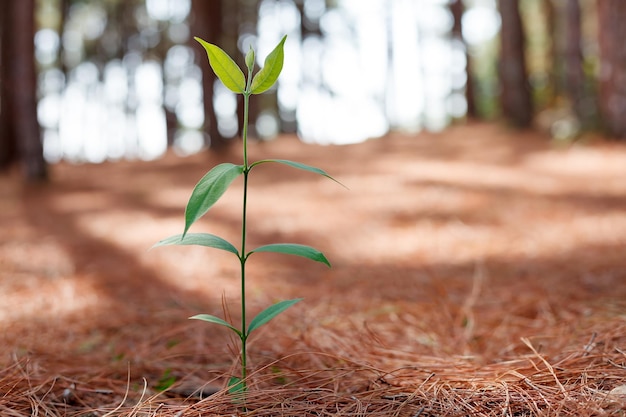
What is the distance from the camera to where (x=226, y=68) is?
1.12 m

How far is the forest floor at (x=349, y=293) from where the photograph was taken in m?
1.23

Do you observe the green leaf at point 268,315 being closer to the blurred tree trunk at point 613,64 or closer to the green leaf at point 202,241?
the green leaf at point 202,241

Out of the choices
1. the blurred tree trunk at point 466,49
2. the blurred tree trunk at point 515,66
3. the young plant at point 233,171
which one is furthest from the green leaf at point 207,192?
the blurred tree trunk at point 466,49

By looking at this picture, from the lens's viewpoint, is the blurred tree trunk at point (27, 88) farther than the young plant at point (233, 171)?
Yes

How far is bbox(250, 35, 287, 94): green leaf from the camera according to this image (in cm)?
109

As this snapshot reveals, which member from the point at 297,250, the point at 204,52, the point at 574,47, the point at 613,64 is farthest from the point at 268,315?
the point at 574,47

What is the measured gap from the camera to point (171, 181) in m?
7.21

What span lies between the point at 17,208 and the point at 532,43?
20509 millimetres

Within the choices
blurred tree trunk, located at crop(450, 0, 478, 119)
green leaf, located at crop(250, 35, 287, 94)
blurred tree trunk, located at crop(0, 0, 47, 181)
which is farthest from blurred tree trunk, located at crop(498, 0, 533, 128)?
green leaf, located at crop(250, 35, 287, 94)

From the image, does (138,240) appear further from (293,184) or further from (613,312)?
(613,312)

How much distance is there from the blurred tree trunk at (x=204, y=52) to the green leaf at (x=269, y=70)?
24.5ft

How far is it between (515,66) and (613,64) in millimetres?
2359

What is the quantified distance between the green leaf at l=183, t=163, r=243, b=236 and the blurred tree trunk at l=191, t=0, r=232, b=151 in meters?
7.59

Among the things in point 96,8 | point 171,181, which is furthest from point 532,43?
point 171,181
